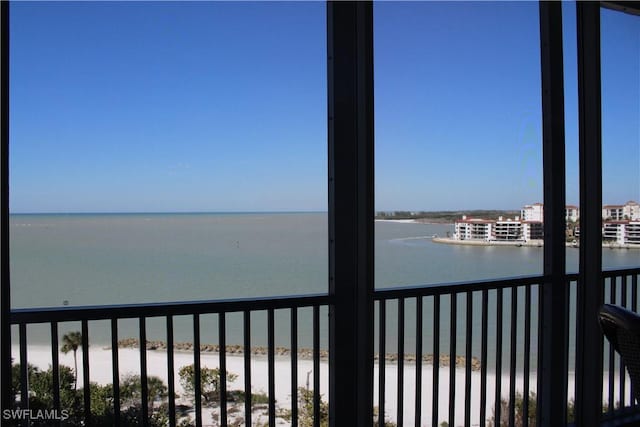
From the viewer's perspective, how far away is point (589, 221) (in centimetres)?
208

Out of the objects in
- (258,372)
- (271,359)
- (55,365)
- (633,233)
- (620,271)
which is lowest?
(258,372)

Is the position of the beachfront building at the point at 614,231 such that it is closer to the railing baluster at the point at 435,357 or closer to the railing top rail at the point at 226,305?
the railing top rail at the point at 226,305

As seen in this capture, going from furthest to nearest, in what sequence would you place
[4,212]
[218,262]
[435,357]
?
[218,262] < [435,357] < [4,212]

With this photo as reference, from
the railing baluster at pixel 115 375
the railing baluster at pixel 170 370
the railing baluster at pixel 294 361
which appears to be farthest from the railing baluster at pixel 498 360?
the railing baluster at pixel 115 375

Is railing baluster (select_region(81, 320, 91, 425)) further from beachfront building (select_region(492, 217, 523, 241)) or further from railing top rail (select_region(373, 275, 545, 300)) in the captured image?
beachfront building (select_region(492, 217, 523, 241))

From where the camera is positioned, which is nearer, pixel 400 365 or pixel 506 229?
pixel 400 365

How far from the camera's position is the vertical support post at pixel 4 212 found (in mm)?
1295

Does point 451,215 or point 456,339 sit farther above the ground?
point 451,215

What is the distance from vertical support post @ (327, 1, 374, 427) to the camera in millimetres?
1698

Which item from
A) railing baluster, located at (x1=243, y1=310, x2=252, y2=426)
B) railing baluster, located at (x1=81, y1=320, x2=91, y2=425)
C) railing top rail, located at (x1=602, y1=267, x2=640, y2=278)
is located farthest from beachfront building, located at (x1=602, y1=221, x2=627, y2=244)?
railing baluster, located at (x1=81, y1=320, x2=91, y2=425)

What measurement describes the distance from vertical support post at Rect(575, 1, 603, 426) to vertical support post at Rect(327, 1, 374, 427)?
1.26 m

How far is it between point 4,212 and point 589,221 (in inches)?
106

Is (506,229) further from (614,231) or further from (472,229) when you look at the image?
(614,231)

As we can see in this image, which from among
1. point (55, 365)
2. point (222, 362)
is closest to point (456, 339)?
point (222, 362)
